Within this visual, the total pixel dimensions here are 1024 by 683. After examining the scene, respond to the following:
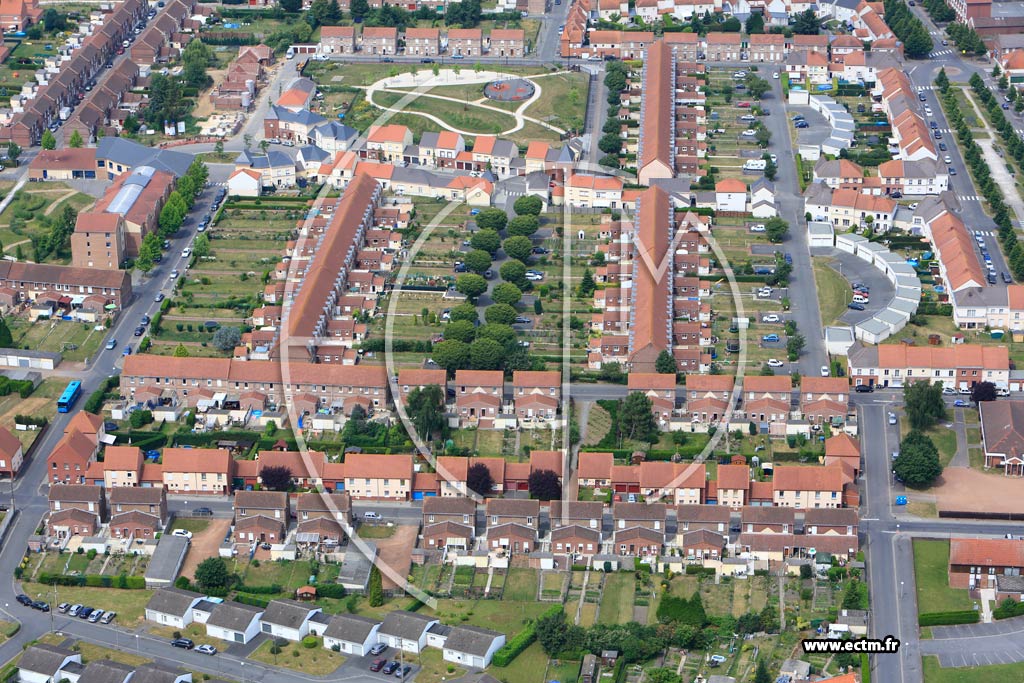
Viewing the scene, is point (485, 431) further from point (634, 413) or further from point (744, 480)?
point (744, 480)

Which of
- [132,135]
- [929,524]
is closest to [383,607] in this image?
[929,524]

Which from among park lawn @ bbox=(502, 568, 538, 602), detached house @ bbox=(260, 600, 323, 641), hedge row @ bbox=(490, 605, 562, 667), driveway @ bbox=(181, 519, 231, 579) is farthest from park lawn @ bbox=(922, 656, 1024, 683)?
driveway @ bbox=(181, 519, 231, 579)

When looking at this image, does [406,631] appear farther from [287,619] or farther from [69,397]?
[69,397]

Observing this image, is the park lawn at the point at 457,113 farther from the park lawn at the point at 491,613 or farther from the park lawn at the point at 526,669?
the park lawn at the point at 526,669

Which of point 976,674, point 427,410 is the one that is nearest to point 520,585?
point 427,410

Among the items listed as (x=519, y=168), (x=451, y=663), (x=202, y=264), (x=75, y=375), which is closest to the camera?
(x=451, y=663)
